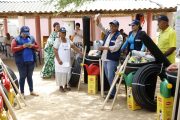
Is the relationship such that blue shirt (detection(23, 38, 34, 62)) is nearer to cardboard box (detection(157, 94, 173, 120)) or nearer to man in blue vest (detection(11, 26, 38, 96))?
man in blue vest (detection(11, 26, 38, 96))

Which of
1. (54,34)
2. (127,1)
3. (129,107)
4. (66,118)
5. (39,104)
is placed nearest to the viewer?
(66,118)

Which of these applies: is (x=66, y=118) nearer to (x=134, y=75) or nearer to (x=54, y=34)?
(x=134, y=75)

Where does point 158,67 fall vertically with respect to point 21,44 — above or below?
below

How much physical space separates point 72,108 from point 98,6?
20.8 ft

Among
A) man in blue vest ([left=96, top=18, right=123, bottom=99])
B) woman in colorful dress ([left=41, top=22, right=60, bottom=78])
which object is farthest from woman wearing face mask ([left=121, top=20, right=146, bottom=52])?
woman in colorful dress ([left=41, top=22, right=60, bottom=78])

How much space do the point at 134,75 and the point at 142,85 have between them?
0.24 meters

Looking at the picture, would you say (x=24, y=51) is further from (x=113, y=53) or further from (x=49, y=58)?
(x=49, y=58)

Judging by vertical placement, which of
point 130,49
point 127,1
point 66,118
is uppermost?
point 127,1

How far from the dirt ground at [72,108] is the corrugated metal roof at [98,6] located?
461 cm

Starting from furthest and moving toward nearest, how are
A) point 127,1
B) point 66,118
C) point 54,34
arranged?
point 127,1 < point 54,34 < point 66,118

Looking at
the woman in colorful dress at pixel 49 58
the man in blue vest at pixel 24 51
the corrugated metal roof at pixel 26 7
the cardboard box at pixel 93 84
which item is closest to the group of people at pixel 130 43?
the cardboard box at pixel 93 84

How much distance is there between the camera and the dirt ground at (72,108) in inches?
208

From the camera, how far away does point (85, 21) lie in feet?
25.1

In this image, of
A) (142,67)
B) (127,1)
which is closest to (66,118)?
(142,67)
